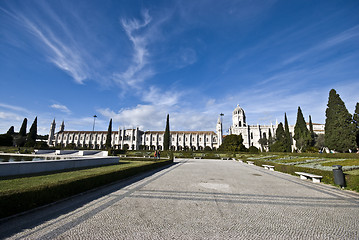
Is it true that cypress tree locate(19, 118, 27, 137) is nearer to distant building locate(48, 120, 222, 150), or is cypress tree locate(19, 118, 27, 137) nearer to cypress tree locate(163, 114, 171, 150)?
distant building locate(48, 120, 222, 150)

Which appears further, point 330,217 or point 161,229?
point 330,217

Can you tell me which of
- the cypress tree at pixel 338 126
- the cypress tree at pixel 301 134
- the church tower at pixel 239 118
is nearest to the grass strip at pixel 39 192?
the cypress tree at pixel 338 126

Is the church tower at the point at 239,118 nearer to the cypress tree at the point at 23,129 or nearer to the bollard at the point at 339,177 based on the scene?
the bollard at the point at 339,177

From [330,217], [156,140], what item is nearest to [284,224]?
[330,217]

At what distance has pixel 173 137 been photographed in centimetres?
7719

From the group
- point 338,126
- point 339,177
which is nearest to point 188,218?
point 339,177

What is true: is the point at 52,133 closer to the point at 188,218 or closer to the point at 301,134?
the point at 188,218

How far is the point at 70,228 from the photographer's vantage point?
10.7ft

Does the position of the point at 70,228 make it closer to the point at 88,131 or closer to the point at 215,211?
the point at 215,211

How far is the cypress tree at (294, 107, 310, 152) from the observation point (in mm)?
44312

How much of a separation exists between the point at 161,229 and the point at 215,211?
170 cm

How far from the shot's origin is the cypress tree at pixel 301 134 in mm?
44312

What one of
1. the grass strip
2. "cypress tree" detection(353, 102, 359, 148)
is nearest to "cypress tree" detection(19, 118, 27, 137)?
the grass strip

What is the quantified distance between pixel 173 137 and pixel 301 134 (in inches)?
1852
